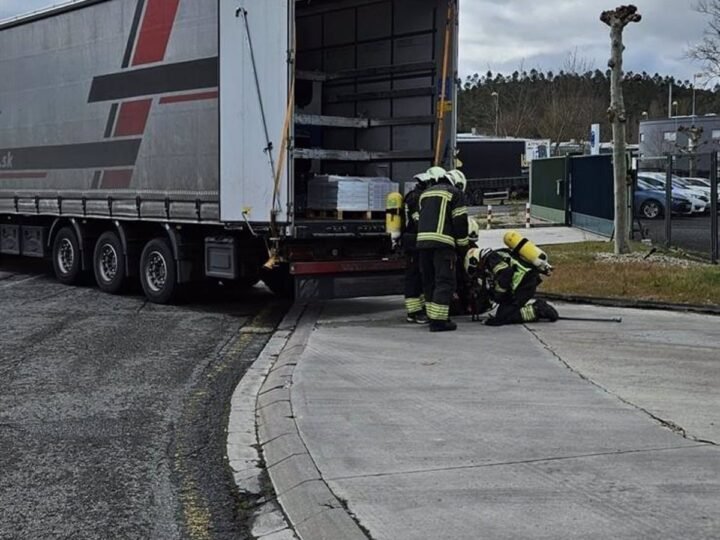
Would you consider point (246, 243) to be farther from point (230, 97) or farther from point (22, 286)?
point (22, 286)

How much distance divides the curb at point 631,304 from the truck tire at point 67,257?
273 inches

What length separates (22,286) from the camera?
14.7m

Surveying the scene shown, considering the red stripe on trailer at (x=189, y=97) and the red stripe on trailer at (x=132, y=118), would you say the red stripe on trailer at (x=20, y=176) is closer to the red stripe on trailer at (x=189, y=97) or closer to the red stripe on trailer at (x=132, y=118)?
the red stripe on trailer at (x=132, y=118)

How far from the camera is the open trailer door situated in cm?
984

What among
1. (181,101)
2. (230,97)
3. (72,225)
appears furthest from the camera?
(72,225)

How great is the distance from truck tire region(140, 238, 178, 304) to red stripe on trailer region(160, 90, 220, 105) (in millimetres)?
1825

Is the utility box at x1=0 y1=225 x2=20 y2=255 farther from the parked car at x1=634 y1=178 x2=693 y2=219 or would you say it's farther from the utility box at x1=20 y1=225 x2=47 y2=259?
the parked car at x1=634 y1=178 x2=693 y2=219

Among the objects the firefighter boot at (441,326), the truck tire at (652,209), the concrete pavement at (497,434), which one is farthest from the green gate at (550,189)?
the concrete pavement at (497,434)

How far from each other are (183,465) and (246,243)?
5630mm

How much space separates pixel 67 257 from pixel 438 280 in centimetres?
728

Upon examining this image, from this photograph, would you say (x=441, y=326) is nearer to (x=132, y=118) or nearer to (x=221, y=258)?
(x=221, y=258)

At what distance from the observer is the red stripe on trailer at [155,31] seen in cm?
1144

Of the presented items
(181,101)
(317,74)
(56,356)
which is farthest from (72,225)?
(56,356)

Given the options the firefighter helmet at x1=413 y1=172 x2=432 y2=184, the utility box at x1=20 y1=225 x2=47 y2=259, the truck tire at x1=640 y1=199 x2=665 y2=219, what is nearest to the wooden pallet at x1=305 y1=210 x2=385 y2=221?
the firefighter helmet at x1=413 y1=172 x2=432 y2=184
